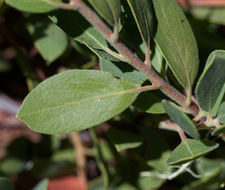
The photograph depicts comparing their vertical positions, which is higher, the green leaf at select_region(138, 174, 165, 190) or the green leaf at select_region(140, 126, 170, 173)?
the green leaf at select_region(140, 126, 170, 173)

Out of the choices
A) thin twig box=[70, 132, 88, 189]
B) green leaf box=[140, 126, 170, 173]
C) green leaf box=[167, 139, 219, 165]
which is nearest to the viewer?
green leaf box=[167, 139, 219, 165]

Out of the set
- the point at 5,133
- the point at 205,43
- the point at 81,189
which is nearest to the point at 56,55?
the point at 205,43

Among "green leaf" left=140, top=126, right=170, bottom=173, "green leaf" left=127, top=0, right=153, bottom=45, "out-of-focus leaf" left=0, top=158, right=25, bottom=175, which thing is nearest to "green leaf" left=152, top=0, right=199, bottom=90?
"green leaf" left=127, top=0, right=153, bottom=45

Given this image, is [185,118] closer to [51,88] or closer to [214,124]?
[214,124]

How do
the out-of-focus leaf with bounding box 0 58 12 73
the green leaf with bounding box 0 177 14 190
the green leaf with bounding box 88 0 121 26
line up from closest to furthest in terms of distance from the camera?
the green leaf with bounding box 88 0 121 26 < the green leaf with bounding box 0 177 14 190 < the out-of-focus leaf with bounding box 0 58 12 73

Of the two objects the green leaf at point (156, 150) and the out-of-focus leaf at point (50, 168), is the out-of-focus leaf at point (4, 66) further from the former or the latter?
the green leaf at point (156, 150)

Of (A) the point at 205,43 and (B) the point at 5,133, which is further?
(B) the point at 5,133

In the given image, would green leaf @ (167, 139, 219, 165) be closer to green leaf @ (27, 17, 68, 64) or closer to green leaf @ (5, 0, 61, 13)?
green leaf @ (5, 0, 61, 13)
